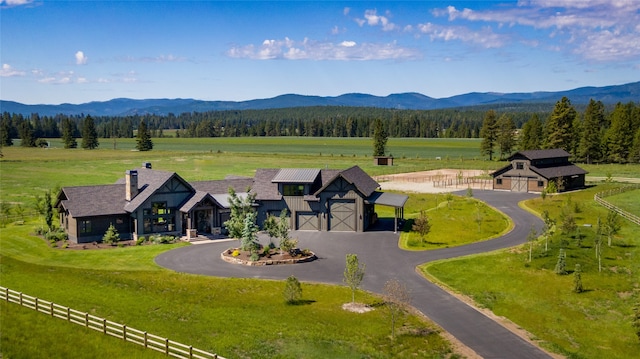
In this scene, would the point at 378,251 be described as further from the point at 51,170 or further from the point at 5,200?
the point at 51,170

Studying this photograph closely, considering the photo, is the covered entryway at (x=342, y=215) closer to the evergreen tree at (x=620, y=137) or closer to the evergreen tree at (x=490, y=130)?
the evergreen tree at (x=490, y=130)

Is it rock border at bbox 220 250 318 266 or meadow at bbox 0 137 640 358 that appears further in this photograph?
rock border at bbox 220 250 318 266

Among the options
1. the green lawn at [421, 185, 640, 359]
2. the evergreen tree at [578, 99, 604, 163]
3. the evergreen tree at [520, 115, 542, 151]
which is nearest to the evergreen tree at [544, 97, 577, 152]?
the evergreen tree at [578, 99, 604, 163]

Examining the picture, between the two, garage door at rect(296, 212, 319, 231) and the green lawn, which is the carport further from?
the green lawn

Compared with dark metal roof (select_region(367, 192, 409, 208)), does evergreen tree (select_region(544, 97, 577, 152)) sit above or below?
above

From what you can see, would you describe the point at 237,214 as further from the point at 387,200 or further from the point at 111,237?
the point at 387,200

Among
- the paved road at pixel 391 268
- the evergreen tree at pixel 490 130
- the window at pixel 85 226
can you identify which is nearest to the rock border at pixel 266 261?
the paved road at pixel 391 268

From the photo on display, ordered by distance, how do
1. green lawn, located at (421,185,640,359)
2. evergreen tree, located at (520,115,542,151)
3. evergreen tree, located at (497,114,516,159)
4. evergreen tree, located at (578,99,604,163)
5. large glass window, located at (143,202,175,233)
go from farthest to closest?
evergreen tree, located at (497,114,516,159) → evergreen tree, located at (520,115,542,151) → evergreen tree, located at (578,99,604,163) → large glass window, located at (143,202,175,233) → green lawn, located at (421,185,640,359)
